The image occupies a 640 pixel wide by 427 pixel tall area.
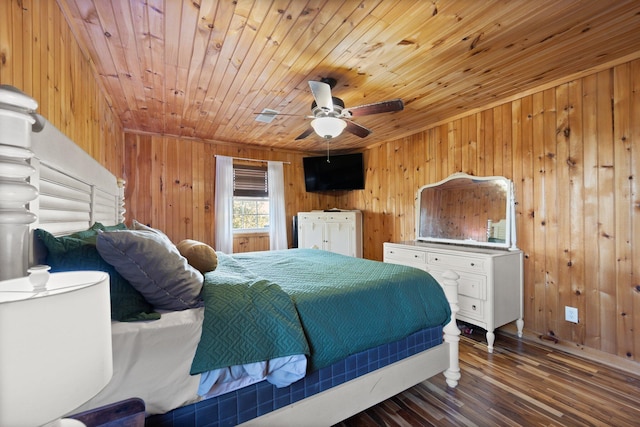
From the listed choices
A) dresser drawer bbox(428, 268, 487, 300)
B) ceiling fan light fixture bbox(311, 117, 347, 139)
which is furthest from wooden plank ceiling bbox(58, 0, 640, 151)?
dresser drawer bbox(428, 268, 487, 300)

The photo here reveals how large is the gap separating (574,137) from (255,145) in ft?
12.6

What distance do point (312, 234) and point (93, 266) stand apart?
346 cm

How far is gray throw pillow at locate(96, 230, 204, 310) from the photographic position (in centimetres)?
101

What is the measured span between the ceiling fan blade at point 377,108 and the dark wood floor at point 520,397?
2.05 meters

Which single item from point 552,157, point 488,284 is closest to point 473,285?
point 488,284

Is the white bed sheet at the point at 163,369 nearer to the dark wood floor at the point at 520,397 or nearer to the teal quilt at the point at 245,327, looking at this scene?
the teal quilt at the point at 245,327

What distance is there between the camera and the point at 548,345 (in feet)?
8.12

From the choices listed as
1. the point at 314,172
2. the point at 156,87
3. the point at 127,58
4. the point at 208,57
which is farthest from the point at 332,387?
the point at 314,172

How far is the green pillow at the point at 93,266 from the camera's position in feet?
3.24

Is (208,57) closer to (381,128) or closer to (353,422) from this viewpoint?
(381,128)

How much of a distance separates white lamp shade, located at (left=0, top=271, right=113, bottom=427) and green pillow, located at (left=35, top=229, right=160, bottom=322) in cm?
48

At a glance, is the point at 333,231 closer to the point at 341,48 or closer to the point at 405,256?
the point at 405,256

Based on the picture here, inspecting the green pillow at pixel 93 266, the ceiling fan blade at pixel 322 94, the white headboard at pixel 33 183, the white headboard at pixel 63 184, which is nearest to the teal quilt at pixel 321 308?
the green pillow at pixel 93 266

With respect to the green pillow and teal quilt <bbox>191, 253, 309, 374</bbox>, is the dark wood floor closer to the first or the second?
teal quilt <bbox>191, 253, 309, 374</bbox>
